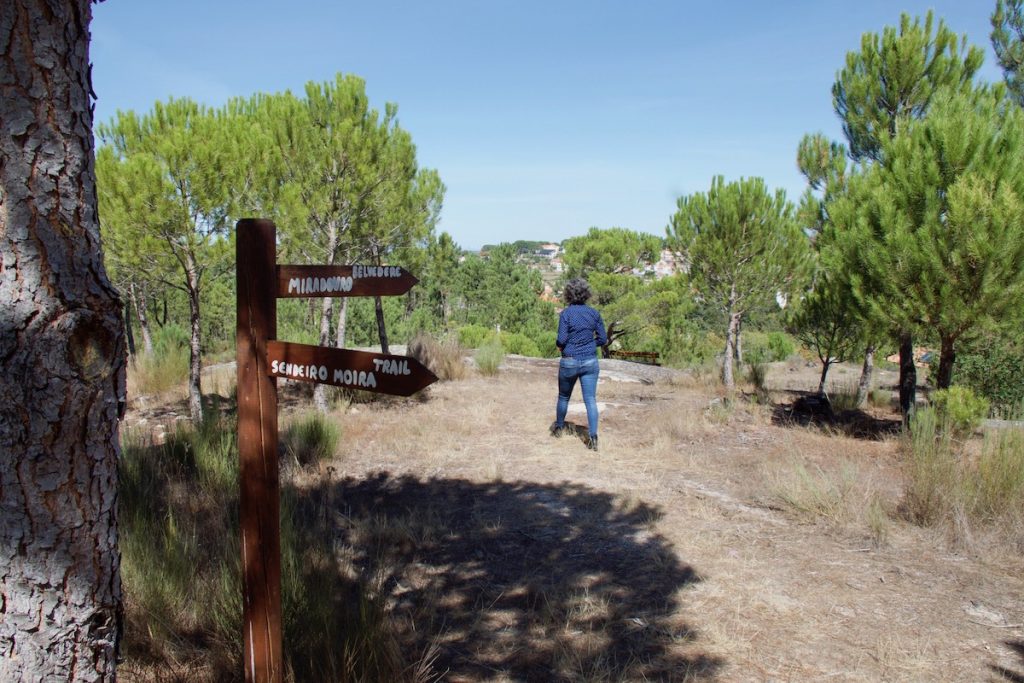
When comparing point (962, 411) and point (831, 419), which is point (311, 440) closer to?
point (962, 411)

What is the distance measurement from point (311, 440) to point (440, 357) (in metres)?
6.10

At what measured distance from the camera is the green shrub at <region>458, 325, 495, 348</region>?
1856 cm

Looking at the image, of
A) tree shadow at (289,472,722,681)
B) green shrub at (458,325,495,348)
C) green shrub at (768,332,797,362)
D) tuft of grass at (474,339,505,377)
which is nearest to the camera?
tree shadow at (289,472,722,681)

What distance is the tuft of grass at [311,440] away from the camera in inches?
262

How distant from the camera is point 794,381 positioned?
1669cm

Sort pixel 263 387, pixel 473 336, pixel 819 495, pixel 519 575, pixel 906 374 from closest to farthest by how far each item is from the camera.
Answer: pixel 263 387 < pixel 519 575 < pixel 819 495 < pixel 906 374 < pixel 473 336

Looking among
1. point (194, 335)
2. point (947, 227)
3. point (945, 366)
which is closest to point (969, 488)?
point (947, 227)

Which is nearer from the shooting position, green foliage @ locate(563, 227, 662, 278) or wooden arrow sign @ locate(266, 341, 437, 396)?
wooden arrow sign @ locate(266, 341, 437, 396)

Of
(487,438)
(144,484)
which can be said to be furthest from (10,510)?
(487,438)

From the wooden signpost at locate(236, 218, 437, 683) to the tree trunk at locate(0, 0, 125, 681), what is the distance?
507 mm

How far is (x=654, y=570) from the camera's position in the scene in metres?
4.21

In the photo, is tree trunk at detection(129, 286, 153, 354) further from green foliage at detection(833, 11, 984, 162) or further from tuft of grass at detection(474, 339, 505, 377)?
green foliage at detection(833, 11, 984, 162)

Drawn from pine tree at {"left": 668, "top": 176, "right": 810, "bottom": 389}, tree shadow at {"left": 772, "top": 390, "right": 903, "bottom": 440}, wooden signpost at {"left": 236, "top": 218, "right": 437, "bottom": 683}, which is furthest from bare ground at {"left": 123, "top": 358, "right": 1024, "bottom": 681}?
pine tree at {"left": 668, "top": 176, "right": 810, "bottom": 389}

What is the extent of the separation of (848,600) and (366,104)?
27.5 ft
